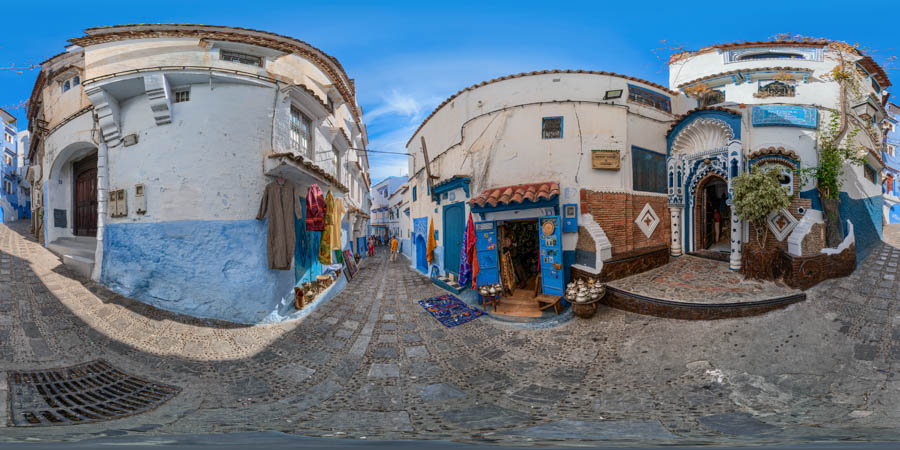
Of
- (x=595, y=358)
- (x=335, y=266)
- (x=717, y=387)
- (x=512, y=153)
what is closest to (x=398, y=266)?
(x=335, y=266)

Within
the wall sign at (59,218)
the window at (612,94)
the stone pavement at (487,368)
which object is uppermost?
the window at (612,94)

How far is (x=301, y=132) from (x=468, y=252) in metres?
4.98

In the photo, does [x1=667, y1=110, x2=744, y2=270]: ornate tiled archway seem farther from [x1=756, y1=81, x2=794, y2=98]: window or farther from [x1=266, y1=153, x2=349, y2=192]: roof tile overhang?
[x1=266, y1=153, x2=349, y2=192]: roof tile overhang

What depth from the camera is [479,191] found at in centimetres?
818

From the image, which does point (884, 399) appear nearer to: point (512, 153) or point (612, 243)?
point (612, 243)

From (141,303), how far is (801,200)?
1388 centimetres

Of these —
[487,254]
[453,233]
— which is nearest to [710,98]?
[487,254]

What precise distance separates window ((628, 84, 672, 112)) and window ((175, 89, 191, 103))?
393 inches

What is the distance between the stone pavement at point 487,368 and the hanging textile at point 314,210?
197cm

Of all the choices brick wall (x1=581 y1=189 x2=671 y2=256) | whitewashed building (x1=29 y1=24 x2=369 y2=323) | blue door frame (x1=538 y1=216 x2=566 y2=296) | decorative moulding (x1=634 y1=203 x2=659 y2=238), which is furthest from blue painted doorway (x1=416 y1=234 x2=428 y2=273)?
decorative moulding (x1=634 y1=203 x2=659 y2=238)

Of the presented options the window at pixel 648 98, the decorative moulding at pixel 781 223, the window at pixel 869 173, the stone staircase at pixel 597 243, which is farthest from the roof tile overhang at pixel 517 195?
the window at pixel 869 173

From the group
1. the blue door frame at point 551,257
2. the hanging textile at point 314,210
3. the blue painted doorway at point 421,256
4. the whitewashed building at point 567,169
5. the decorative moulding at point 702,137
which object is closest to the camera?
the hanging textile at point 314,210

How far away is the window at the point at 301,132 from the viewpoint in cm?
728

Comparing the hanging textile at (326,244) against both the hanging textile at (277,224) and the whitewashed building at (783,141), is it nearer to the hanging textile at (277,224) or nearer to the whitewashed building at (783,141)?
the hanging textile at (277,224)
